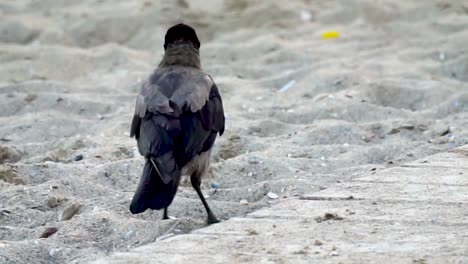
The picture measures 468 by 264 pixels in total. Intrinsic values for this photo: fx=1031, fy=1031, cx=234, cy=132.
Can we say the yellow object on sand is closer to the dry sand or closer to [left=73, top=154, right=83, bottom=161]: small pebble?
the dry sand

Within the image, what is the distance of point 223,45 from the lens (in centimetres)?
872

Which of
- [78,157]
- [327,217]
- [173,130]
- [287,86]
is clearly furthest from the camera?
[287,86]

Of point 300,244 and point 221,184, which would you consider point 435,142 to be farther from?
point 300,244

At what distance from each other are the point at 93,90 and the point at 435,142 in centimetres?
283

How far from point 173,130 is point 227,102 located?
2.80 m

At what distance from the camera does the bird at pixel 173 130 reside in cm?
400

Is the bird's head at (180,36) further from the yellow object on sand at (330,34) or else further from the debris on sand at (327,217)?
the yellow object on sand at (330,34)

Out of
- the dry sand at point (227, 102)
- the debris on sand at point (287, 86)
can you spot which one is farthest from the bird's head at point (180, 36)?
the debris on sand at point (287, 86)

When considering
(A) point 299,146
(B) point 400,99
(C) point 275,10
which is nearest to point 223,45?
(C) point 275,10

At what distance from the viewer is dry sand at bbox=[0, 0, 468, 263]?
4.47 metres

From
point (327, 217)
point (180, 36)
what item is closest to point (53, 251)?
point (327, 217)

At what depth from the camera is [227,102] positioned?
22.7 ft

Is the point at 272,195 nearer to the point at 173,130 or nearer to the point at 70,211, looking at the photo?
the point at 173,130

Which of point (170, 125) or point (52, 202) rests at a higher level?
point (170, 125)
